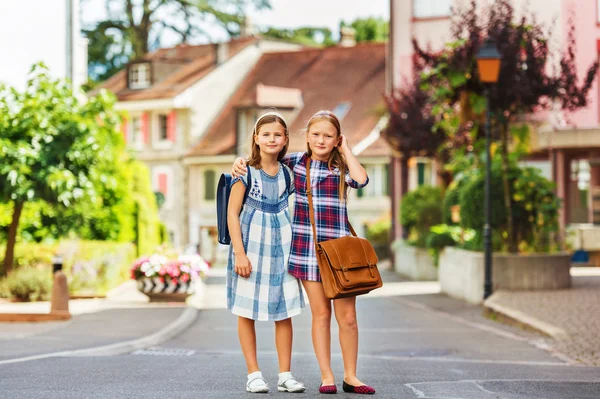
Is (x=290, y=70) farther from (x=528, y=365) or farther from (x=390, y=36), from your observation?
(x=528, y=365)

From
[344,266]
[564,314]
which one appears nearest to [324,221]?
[344,266]

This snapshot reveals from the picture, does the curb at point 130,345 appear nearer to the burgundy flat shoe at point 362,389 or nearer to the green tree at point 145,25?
the burgundy flat shoe at point 362,389

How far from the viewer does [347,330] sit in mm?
7617

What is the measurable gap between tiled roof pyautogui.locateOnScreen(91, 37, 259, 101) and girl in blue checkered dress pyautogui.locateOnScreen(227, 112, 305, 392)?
4552 centimetres

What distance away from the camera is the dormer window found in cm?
5244

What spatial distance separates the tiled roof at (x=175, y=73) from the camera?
54156mm

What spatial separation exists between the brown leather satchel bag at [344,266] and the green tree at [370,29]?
54.2m

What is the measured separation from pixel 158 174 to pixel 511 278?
122 ft

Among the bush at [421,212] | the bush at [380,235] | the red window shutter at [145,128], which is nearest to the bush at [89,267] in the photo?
the bush at [421,212]

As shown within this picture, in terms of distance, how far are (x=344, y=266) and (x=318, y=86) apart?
4616 cm

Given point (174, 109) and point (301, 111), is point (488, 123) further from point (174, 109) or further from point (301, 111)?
point (174, 109)

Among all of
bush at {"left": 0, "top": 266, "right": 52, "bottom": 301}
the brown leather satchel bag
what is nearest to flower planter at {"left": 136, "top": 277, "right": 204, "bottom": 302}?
bush at {"left": 0, "top": 266, "right": 52, "bottom": 301}

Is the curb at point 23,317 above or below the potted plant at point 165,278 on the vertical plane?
below

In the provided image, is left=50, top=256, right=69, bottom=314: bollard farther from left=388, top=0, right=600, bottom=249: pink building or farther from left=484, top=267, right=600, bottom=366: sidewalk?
left=388, top=0, right=600, bottom=249: pink building
